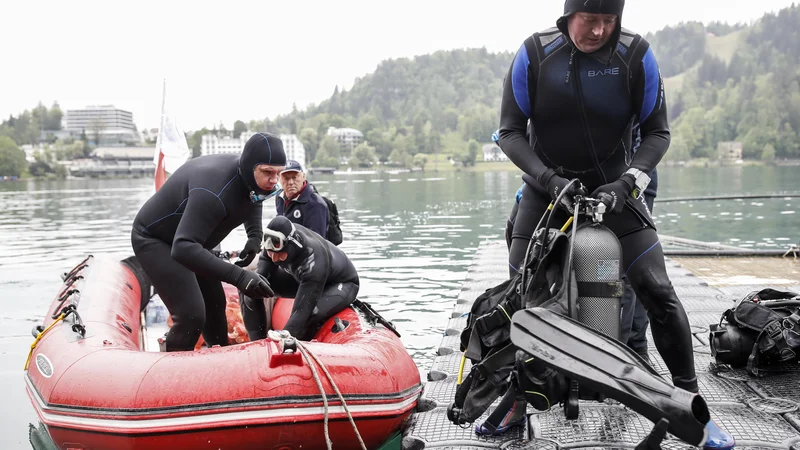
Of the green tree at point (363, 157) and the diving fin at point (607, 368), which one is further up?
the diving fin at point (607, 368)

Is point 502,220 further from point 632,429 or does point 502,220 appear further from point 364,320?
point 632,429

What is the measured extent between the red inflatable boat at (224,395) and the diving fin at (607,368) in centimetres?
158

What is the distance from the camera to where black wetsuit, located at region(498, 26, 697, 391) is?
133 inches

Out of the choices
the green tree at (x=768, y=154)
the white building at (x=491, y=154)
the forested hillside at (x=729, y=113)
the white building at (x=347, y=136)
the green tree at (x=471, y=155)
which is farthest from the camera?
the white building at (x=347, y=136)

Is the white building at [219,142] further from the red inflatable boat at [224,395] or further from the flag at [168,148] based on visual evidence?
the red inflatable boat at [224,395]

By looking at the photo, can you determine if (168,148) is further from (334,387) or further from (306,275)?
(334,387)

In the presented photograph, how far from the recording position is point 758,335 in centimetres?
424

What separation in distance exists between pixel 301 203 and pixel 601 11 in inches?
156

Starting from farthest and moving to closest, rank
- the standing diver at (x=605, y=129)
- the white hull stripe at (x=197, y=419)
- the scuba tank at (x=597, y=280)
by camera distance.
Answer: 1. the white hull stripe at (x=197, y=419)
2. the standing diver at (x=605, y=129)
3. the scuba tank at (x=597, y=280)

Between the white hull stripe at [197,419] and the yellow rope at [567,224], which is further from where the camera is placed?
the white hull stripe at [197,419]

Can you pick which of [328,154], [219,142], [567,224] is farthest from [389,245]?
[219,142]

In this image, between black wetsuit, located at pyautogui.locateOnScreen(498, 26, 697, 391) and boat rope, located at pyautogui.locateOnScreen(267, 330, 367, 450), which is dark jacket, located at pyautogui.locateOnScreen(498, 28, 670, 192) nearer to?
black wetsuit, located at pyautogui.locateOnScreen(498, 26, 697, 391)

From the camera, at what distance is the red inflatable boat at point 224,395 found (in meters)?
3.88

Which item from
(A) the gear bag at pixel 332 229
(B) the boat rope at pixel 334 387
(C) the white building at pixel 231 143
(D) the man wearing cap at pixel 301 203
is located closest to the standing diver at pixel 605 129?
(B) the boat rope at pixel 334 387
